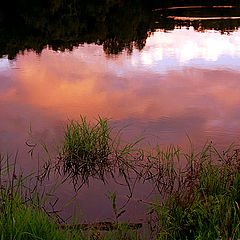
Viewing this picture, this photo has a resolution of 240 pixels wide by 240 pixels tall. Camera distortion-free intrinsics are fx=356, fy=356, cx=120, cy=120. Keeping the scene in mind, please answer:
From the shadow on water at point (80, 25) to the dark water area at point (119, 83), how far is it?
10 centimetres

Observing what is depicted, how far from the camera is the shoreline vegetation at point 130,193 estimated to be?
371 cm

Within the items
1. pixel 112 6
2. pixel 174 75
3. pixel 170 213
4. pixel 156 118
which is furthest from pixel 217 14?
pixel 170 213

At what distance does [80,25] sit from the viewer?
28062 millimetres

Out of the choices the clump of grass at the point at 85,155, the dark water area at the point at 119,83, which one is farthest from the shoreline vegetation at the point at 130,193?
the dark water area at the point at 119,83

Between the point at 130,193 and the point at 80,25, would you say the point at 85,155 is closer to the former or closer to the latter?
the point at 130,193

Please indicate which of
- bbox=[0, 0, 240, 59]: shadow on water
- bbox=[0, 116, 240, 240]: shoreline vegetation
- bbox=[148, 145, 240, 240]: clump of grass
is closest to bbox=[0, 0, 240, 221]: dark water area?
bbox=[0, 0, 240, 59]: shadow on water

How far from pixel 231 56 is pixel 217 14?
1812 centimetres

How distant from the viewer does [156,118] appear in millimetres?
9578

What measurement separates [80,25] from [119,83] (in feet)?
53.0

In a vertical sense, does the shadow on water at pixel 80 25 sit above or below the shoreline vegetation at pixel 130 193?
above

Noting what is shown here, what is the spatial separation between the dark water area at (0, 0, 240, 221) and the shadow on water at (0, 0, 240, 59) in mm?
96

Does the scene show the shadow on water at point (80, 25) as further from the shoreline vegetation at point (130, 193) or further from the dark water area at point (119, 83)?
the shoreline vegetation at point (130, 193)

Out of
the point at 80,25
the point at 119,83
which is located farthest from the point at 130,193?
the point at 80,25

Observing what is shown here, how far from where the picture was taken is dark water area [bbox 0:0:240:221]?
7965 mm
